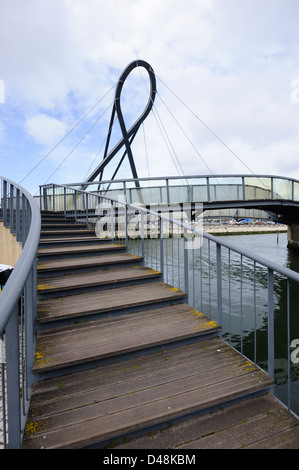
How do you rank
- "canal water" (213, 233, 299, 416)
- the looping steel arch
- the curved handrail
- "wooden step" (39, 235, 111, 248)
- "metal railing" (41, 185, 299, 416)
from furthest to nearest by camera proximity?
1. the looping steel arch
2. "wooden step" (39, 235, 111, 248)
3. "canal water" (213, 233, 299, 416)
4. "metal railing" (41, 185, 299, 416)
5. the curved handrail

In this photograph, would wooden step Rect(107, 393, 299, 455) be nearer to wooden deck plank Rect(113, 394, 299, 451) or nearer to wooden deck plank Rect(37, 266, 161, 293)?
wooden deck plank Rect(113, 394, 299, 451)

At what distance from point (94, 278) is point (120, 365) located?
184cm

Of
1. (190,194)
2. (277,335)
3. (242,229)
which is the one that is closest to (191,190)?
(190,194)

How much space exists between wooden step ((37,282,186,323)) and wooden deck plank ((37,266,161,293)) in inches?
5.8

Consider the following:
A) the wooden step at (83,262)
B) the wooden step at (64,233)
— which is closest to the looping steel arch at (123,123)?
the wooden step at (64,233)

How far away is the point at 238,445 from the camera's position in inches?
76.8

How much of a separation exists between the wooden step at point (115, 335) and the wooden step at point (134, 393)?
0.15 meters

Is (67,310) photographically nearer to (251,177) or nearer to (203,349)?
(203,349)

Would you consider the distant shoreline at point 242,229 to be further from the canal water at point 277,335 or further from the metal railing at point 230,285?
the metal railing at point 230,285

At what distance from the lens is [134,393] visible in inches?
91.3

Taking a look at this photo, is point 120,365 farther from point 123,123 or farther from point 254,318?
point 123,123

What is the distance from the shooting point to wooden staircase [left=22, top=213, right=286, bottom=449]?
2.04 m

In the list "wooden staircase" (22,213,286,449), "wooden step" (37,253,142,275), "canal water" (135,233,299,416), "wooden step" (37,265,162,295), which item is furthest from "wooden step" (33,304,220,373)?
"wooden step" (37,253,142,275)
